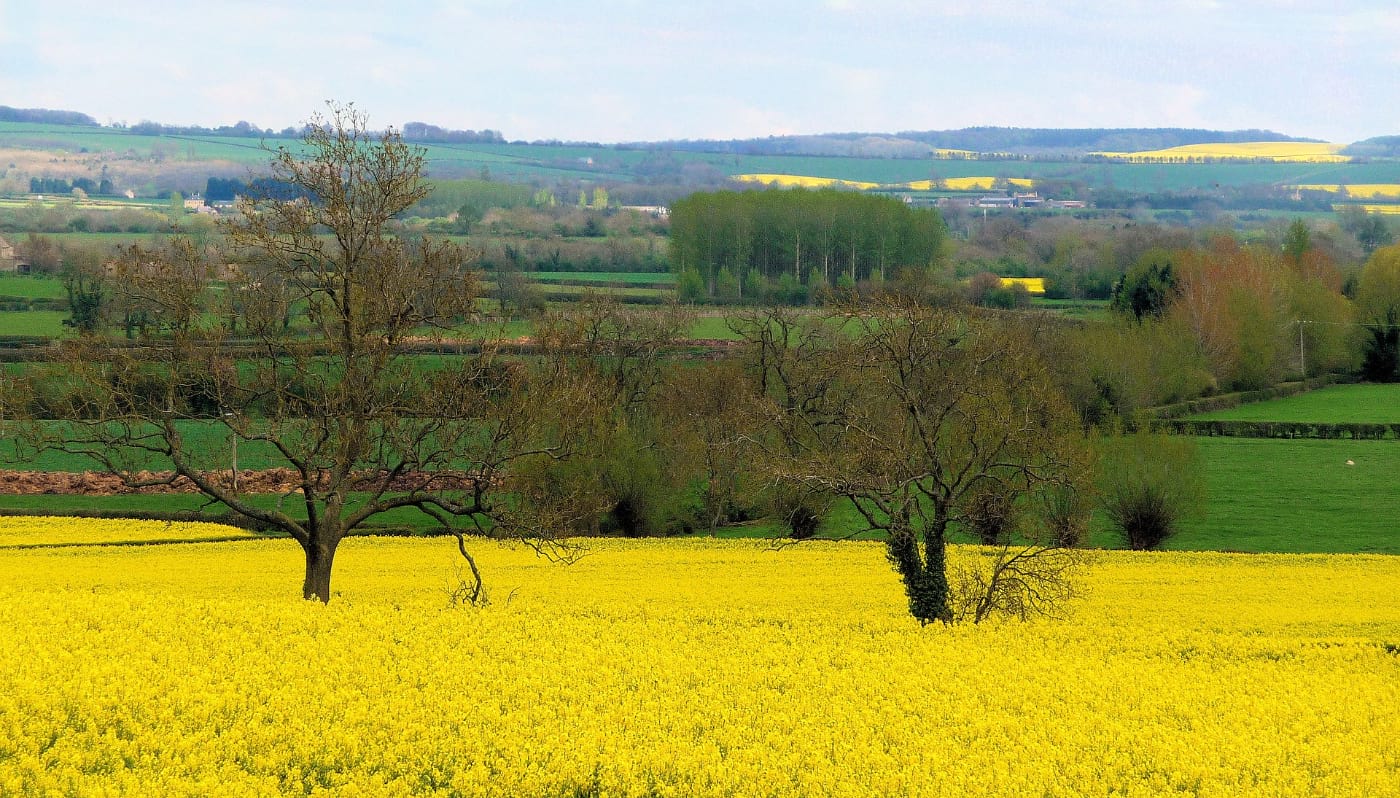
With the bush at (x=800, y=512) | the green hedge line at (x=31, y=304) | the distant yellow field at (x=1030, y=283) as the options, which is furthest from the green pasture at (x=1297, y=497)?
the green hedge line at (x=31, y=304)

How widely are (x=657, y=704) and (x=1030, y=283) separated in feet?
370

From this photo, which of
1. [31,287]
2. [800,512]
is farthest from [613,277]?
[800,512]

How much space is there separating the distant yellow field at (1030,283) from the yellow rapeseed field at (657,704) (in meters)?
89.9

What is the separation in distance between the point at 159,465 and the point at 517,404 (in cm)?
3568

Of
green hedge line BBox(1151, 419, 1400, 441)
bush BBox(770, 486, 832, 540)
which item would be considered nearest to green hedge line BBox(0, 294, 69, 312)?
bush BBox(770, 486, 832, 540)

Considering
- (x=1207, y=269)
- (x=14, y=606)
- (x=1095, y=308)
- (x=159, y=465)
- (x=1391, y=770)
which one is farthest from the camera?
(x=1095, y=308)

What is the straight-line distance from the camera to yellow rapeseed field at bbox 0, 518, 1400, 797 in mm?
11352

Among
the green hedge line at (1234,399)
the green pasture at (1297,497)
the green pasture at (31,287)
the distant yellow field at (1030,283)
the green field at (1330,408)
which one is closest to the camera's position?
the green pasture at (1297,497)

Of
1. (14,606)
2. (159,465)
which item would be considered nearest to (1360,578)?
(14,606)

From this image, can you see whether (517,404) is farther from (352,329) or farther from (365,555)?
(365,555)

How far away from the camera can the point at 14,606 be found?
16.5 m

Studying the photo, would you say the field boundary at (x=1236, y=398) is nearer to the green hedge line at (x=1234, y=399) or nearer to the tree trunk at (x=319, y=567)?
the green hedge line at (x=1234, y=399)

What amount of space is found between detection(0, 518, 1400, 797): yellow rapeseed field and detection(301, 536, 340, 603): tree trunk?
2.69m

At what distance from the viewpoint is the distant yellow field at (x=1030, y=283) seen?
11068 cm
